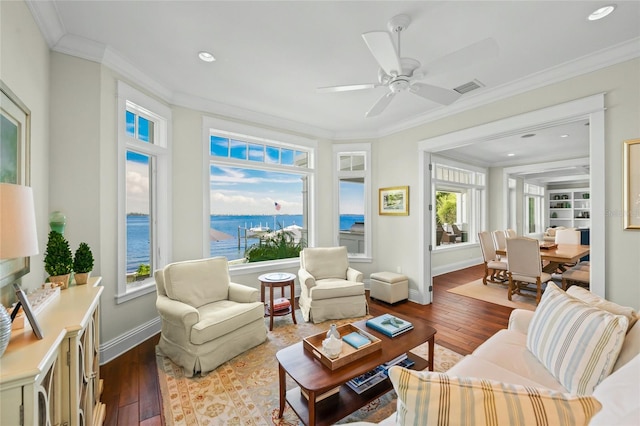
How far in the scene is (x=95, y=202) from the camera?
2434 millimetres

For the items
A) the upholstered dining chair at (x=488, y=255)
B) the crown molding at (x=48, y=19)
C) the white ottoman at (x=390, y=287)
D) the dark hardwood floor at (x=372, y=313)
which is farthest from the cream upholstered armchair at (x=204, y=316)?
the upholstered dining chair at (x=488, y=255)

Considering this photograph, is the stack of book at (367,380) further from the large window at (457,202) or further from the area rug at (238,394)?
the large window at (457,202)

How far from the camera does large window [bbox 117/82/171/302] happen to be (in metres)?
2.69

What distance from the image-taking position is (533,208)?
356 inches

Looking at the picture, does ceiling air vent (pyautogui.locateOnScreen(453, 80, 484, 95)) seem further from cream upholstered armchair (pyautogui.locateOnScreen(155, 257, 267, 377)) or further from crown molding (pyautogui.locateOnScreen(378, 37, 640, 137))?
cream upholstered armchair (pyautogui.locateOnScreen(155, 257, 267, 377))

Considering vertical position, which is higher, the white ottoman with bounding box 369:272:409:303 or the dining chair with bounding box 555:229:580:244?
the dining chair with bounding box 555:229:580:244

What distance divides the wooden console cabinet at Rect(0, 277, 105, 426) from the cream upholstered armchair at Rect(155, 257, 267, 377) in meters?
0.62

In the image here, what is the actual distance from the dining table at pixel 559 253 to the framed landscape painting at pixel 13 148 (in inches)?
210

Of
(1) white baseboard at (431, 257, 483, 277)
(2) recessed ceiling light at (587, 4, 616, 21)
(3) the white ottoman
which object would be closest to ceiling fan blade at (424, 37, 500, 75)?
(2) recessed ceiling light at (587, 4, 616, 21)

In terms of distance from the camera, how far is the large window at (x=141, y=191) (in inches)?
106

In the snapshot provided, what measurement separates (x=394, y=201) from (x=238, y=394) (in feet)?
11.1

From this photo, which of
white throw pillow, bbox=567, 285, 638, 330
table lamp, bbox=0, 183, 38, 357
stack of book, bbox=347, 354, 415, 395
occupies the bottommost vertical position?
stack of book, bbox=347, 354, 415, 395

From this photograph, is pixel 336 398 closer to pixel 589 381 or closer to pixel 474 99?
pixel 589 381

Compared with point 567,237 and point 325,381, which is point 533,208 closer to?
point 567,237
